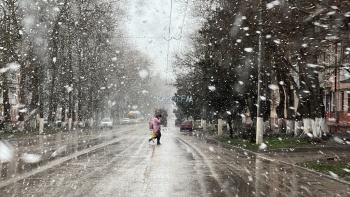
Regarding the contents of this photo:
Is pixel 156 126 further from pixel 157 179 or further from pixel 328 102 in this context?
pixel 328 102

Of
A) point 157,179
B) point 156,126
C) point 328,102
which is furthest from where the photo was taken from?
point 328,102

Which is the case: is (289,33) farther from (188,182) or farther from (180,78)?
(180,78)

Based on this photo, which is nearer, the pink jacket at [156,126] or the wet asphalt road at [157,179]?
the wet asphalt road at [157,179]

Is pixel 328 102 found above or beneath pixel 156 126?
above

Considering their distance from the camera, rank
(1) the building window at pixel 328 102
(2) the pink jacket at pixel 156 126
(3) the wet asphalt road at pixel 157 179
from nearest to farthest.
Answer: (3) the wet asphalt road at pixel 157 179
(2) the pink jacket at pixel 156 126
(1) the building window at pixel 328 102

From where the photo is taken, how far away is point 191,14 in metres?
43.7

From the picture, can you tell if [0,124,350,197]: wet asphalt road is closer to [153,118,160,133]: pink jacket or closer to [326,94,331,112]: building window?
[153,118,160,133]: pink jacket

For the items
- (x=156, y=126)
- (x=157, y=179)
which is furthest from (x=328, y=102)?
(x=157, y=179)

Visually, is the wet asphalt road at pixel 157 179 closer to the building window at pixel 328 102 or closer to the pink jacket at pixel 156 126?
the pink jacket at pixel 156 126

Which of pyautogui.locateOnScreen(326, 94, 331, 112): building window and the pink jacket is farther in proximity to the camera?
pyautogui.locateOnScreen(326, 94, 331, 112): building window

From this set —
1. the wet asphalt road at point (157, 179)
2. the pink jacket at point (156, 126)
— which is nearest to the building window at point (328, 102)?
the pink jacket at point (156, 126)

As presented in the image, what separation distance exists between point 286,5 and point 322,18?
129 cm

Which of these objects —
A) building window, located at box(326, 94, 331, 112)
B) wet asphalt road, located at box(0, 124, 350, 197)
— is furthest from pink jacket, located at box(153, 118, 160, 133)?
building window, located at box(326, 94, 331, 112)

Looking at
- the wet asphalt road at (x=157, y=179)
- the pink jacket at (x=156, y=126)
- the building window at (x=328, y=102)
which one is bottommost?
the wet asphalt road at (x=157, y=179)
